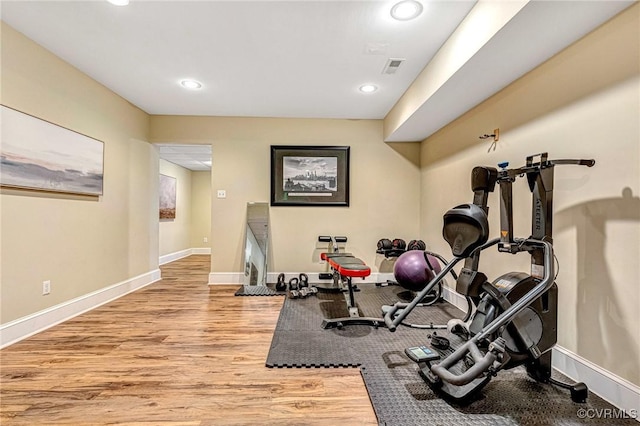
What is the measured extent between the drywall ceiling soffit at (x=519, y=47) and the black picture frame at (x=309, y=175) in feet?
5.47

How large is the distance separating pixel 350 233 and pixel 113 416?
3.46 meters

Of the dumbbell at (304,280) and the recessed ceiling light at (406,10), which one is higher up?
the recessed ceiling light at (406,10)

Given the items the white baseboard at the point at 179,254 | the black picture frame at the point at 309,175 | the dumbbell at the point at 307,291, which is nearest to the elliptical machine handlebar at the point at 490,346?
the dumbbell at the point at 307,291

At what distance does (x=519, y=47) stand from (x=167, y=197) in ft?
22.2

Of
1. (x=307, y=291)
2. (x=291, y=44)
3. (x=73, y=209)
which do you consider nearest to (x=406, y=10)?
(x=291, y=44)

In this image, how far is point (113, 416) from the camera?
154 centimetres

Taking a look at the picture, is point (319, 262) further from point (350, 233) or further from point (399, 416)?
point (399, 416)

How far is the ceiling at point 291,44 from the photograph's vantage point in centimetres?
194

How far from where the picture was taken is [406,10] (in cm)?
205

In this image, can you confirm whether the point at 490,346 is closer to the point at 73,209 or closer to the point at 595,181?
the point at 595,181

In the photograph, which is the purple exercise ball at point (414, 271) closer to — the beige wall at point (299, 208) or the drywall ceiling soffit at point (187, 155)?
the beige wall at point (299, 208)

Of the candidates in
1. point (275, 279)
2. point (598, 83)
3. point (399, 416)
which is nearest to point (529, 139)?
point (598, 83)

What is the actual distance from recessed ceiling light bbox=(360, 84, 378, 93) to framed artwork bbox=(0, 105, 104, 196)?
10.3 ft

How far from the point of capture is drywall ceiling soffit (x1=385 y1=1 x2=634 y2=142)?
157cm
